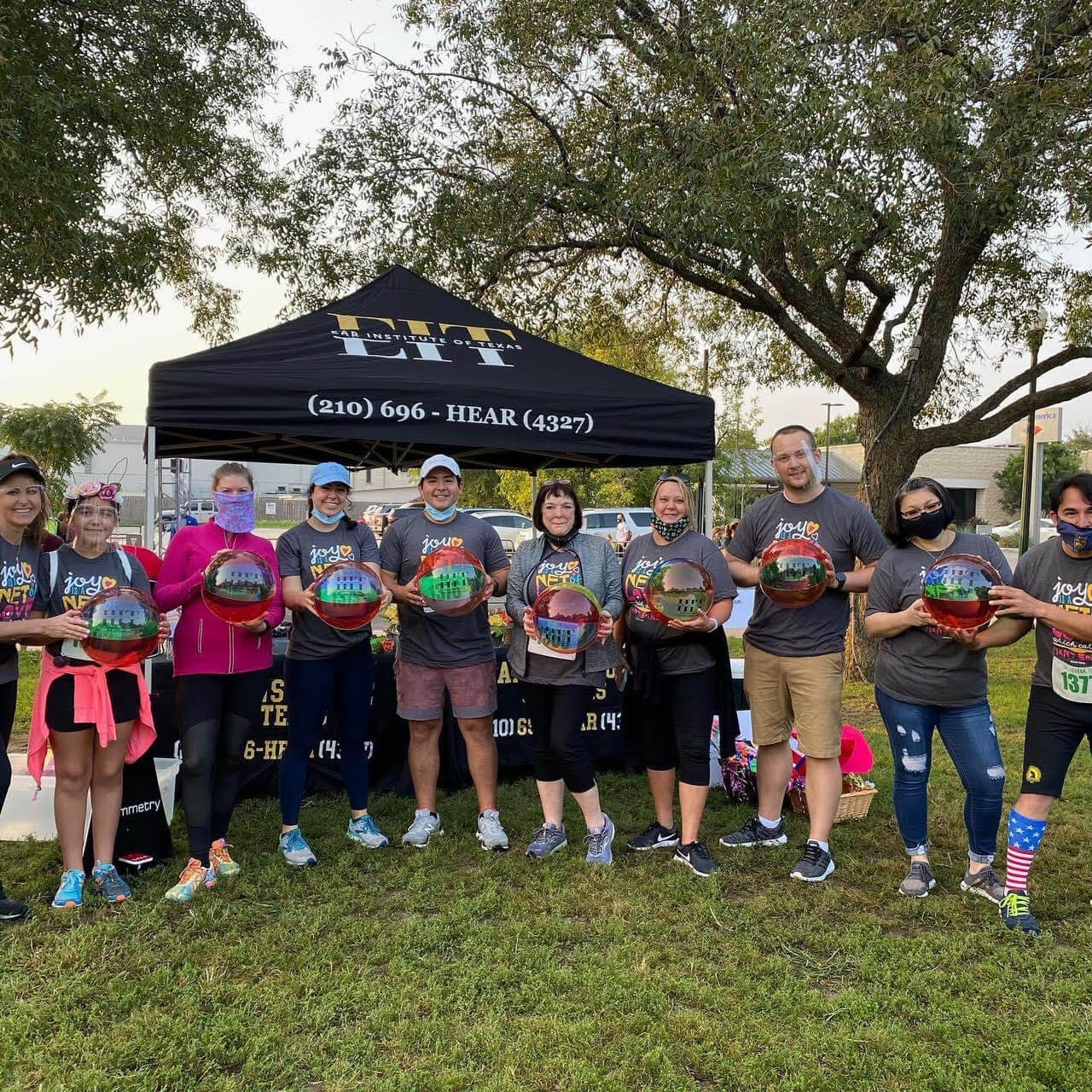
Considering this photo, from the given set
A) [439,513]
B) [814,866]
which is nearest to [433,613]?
[439,513]

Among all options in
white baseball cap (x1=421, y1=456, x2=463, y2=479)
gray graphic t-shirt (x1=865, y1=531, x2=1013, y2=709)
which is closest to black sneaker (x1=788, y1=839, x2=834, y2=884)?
gray graphic t-shirt (x1=865, y1=531, x2=1013, y2=709)

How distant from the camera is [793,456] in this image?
11.0 ft

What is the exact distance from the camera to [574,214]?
7.47 m

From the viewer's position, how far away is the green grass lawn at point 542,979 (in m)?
2.16

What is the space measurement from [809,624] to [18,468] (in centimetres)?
302

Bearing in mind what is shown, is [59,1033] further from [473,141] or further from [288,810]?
[473,141]

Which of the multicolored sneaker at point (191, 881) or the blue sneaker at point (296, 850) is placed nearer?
the multicolored sneaker at point (191, 881)

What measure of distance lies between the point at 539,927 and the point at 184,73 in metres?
7.66

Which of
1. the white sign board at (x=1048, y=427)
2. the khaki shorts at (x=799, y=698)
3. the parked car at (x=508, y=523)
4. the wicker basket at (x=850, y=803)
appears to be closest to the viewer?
the khaki shorts at (x=799, y=698)

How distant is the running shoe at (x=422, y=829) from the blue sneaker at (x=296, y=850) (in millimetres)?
408

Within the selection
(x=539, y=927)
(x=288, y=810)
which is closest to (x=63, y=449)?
(x=288, y=810)

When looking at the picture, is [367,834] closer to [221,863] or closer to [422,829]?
[422,829]

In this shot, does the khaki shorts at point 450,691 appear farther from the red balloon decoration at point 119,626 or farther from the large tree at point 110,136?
the large tree at point 110,136

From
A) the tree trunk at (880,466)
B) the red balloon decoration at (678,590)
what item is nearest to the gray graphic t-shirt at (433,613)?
the red balloon decoration at (678,590)
